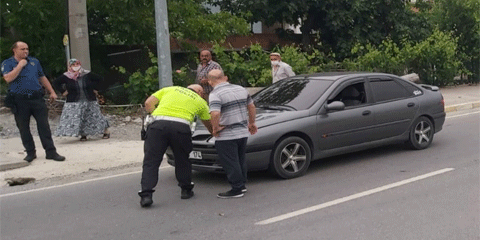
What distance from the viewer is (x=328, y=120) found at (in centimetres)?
827

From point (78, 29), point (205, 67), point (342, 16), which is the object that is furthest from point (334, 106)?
point (342, 16)

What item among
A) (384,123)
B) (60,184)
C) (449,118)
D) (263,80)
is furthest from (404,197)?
(263,80)

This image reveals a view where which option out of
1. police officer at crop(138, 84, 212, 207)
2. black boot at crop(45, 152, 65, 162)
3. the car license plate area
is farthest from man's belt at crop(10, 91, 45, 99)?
police officer at crop(138, 84, 212, 207)

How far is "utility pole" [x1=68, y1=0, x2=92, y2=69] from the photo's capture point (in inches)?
486

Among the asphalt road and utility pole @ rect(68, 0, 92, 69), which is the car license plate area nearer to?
the asphalt road

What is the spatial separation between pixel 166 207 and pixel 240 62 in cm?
941

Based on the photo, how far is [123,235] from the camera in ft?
18.6

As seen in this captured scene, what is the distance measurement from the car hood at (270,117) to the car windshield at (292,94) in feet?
0.61

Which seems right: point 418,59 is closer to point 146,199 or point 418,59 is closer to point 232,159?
point 232,159

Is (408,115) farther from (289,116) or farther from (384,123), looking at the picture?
(289,116)

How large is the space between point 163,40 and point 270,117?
3733mm

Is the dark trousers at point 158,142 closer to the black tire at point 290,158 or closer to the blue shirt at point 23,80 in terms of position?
the black tire at point 290,158

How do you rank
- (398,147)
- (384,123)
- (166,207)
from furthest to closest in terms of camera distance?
(398,147), (384,123), (166,207)

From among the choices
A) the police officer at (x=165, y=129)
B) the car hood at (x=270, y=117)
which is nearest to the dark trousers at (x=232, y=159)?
the police officer at (x=165, y=129)
